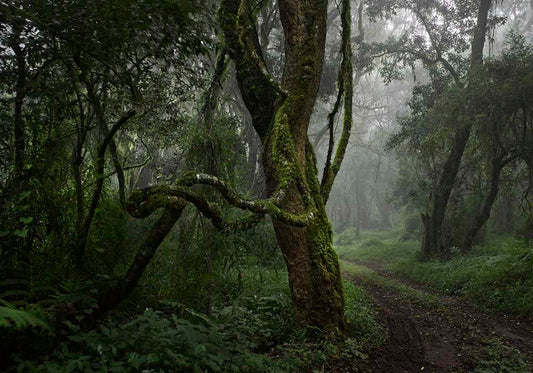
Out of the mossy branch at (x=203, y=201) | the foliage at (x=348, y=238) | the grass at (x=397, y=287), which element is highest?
the mossy branch at (x=203, y=201)

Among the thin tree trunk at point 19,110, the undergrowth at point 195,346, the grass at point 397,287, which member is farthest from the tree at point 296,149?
the grass at point 397,287

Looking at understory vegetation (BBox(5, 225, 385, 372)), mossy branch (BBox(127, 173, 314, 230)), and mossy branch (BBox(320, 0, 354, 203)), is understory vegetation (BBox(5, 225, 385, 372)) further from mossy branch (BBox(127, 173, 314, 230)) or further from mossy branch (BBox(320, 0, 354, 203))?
mossy branch (BBox(320, 0, 354, 203))

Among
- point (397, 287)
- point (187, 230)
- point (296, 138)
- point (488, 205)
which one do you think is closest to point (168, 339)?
point (187, 230)

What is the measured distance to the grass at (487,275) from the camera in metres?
8.30

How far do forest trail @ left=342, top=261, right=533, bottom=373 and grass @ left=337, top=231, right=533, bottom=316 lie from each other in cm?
49

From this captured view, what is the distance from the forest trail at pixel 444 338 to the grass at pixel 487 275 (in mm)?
487

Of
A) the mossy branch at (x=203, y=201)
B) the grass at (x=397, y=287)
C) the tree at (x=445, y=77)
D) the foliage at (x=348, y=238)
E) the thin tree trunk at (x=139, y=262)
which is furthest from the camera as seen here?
the foliage at (x=348, y=238)

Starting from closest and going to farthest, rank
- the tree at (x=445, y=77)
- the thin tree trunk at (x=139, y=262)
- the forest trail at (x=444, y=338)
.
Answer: the thin tree trunk at (x=139, y=262) → the forest trail at (x=444, y=338) → the tree at (x=445, y=77)

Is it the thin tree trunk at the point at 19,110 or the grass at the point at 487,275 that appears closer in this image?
the thin tree trunk at the point at 19,110

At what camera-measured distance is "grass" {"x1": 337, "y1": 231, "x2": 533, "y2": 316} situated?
8.30m

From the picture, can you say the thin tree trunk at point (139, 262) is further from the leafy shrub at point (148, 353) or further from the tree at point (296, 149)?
the tree at point (296, 149)

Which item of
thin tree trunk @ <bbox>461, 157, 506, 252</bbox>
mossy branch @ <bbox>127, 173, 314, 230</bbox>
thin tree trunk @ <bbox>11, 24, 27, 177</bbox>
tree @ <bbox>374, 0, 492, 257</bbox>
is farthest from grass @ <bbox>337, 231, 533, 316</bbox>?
thin tree trunk @ <bbox>11, 24, 27, 177</bbox>

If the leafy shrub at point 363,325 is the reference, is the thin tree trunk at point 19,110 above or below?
above

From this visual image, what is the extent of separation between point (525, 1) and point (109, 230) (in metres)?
41.3
